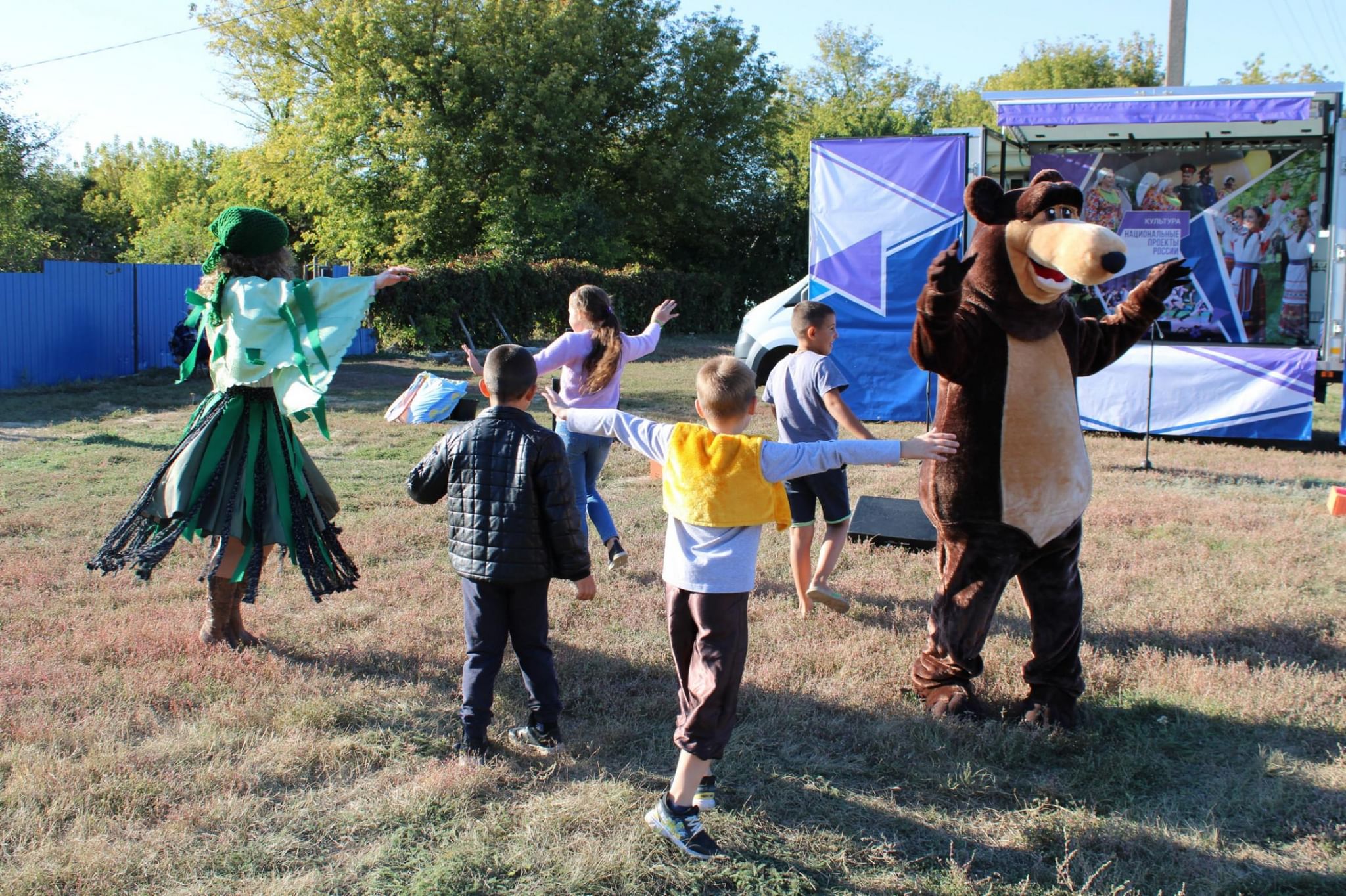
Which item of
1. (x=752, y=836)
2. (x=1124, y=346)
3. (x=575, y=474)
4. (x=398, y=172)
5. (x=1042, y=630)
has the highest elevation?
(x=398, y=172)

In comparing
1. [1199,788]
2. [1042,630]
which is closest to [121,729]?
[1042,630]

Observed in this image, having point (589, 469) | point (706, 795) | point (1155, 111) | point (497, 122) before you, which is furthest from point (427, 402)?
point (497, 122)

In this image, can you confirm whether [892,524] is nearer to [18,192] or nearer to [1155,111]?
[1155,111]

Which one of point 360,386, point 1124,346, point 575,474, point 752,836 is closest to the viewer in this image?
point 752,836

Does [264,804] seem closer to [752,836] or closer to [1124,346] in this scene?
[752,836]

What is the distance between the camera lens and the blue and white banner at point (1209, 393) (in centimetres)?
1018

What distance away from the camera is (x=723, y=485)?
3076mm

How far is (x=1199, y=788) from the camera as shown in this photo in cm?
351

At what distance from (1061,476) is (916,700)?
1.06 meters

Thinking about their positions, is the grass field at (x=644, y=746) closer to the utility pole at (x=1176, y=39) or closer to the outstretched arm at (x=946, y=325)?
the outstretched arm at (x=946, y=325)

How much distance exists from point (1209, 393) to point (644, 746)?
8.90 metres

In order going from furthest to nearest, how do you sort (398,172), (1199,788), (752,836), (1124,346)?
(398,172) < (1124,346) < (1199,788) < (752,836)

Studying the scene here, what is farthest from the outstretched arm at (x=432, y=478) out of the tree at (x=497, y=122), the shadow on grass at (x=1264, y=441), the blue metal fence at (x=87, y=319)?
the tree at (x=497, y=122)

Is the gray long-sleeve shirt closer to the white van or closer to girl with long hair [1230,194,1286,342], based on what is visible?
the white van
